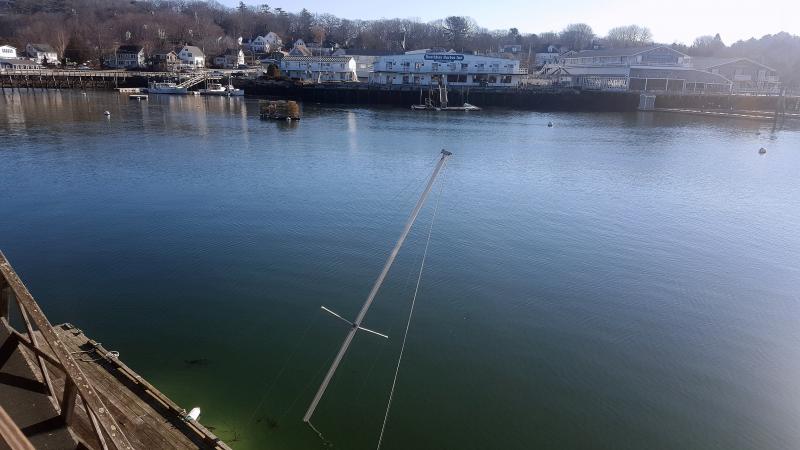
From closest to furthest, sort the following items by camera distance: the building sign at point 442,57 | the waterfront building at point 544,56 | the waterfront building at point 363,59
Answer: the building sign at point 442,57, the waterfront building at point 363,59, the waterfront building at point 544,56

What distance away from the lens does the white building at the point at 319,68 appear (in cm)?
9900

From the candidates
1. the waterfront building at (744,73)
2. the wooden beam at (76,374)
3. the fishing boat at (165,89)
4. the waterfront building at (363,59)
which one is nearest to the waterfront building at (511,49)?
the waterfront building at (363,59)

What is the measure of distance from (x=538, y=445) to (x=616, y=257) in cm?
1047

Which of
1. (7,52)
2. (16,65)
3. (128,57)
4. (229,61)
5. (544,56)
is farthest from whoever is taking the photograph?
(544,56)

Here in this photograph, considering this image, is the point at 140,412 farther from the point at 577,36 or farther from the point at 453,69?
the point at 577,36

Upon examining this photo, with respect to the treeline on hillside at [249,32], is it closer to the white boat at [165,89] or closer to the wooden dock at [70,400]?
the white boat at [165,89]

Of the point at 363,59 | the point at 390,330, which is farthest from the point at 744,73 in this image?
the point at 390,330

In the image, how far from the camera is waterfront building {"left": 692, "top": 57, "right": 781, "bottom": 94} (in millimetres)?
87688

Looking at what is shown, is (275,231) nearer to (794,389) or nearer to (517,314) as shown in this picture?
(517,314)

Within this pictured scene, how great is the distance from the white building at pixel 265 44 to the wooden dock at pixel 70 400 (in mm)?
145374

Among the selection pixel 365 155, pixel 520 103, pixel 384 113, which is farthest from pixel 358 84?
pixel 365 155

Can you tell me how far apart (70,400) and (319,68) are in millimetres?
100223

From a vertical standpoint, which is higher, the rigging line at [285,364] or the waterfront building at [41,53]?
the waterfront building at [41,53]

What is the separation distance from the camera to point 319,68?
99562 mm
